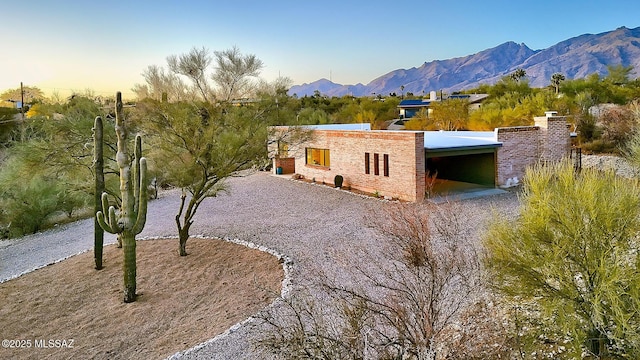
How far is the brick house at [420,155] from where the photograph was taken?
61.7ft

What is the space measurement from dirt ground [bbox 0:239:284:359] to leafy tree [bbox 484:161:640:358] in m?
4.12

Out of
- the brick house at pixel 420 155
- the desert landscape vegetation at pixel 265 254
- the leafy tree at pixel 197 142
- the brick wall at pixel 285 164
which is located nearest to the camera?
the desert landscape vegetation at pixel 265 254

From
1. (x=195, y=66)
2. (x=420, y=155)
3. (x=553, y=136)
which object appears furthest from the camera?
(x=553, y=136)

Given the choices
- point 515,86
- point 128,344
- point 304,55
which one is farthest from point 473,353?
point 515,86

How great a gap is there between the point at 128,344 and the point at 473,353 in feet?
21.2

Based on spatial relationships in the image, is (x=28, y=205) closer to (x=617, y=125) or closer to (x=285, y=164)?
(x=285, y=164)

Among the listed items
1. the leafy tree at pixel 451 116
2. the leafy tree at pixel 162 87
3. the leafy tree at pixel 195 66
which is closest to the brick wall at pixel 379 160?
the leafy tree at pixel 195 66

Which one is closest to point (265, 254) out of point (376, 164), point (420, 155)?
point (420, 155)

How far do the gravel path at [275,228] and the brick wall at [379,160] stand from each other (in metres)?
1.14

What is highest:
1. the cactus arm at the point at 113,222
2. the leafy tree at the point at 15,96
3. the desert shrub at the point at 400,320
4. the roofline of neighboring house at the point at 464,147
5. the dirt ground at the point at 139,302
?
the leafy tree at the point at 15,96

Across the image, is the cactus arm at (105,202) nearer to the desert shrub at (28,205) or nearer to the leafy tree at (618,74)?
the desert shrub at (28,205)

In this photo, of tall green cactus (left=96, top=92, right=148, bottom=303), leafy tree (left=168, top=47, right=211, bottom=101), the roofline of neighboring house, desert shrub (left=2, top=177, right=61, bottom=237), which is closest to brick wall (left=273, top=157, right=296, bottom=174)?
the roofline of neighboring house

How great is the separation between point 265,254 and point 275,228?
298cm

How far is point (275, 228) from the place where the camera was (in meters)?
16.2
